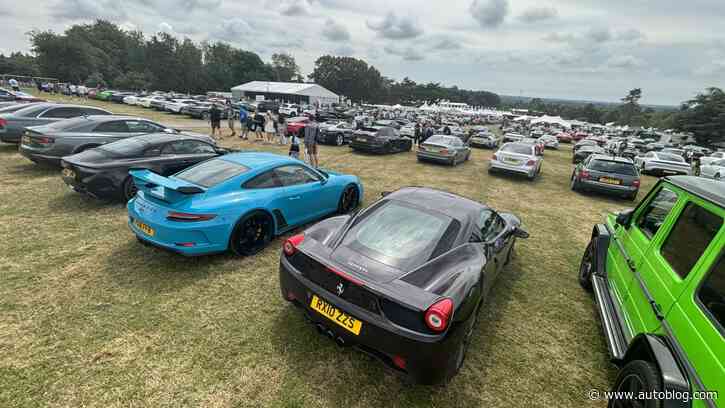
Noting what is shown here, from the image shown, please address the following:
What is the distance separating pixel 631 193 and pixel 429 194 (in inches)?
371

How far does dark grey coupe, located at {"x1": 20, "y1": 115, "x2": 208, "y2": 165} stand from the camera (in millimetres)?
7074

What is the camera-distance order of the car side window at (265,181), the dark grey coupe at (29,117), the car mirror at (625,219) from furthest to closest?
the dark grey coupe at (29,117) → the car side window at (265,181) → the car mirror at (625,219)

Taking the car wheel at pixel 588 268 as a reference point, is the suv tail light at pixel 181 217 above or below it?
above

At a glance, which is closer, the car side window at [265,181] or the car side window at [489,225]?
the car side window at [489,225]

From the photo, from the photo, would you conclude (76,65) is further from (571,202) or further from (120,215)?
(571,202)

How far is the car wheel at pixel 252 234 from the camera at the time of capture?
431 cm

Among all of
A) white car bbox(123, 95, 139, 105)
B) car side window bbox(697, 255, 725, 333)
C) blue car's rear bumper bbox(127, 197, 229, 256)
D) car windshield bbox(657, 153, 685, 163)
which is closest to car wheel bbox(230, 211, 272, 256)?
blue car's rear bumper bbox(127, 197, 229, 256)

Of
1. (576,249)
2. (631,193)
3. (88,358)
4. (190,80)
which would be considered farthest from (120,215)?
(190,80)

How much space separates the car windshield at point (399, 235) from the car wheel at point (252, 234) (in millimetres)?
1900

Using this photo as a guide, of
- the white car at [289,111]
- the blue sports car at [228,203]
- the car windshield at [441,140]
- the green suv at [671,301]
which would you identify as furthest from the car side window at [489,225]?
the white car at [289,111]

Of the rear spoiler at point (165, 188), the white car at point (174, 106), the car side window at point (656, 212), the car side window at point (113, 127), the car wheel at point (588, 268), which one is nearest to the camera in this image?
the car side window at point (656, 212)

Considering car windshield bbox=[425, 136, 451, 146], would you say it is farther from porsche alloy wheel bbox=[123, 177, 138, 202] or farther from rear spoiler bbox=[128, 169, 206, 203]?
rear spoiler bbox=[128, 169, 206, 203]

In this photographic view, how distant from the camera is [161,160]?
20.9 ft
